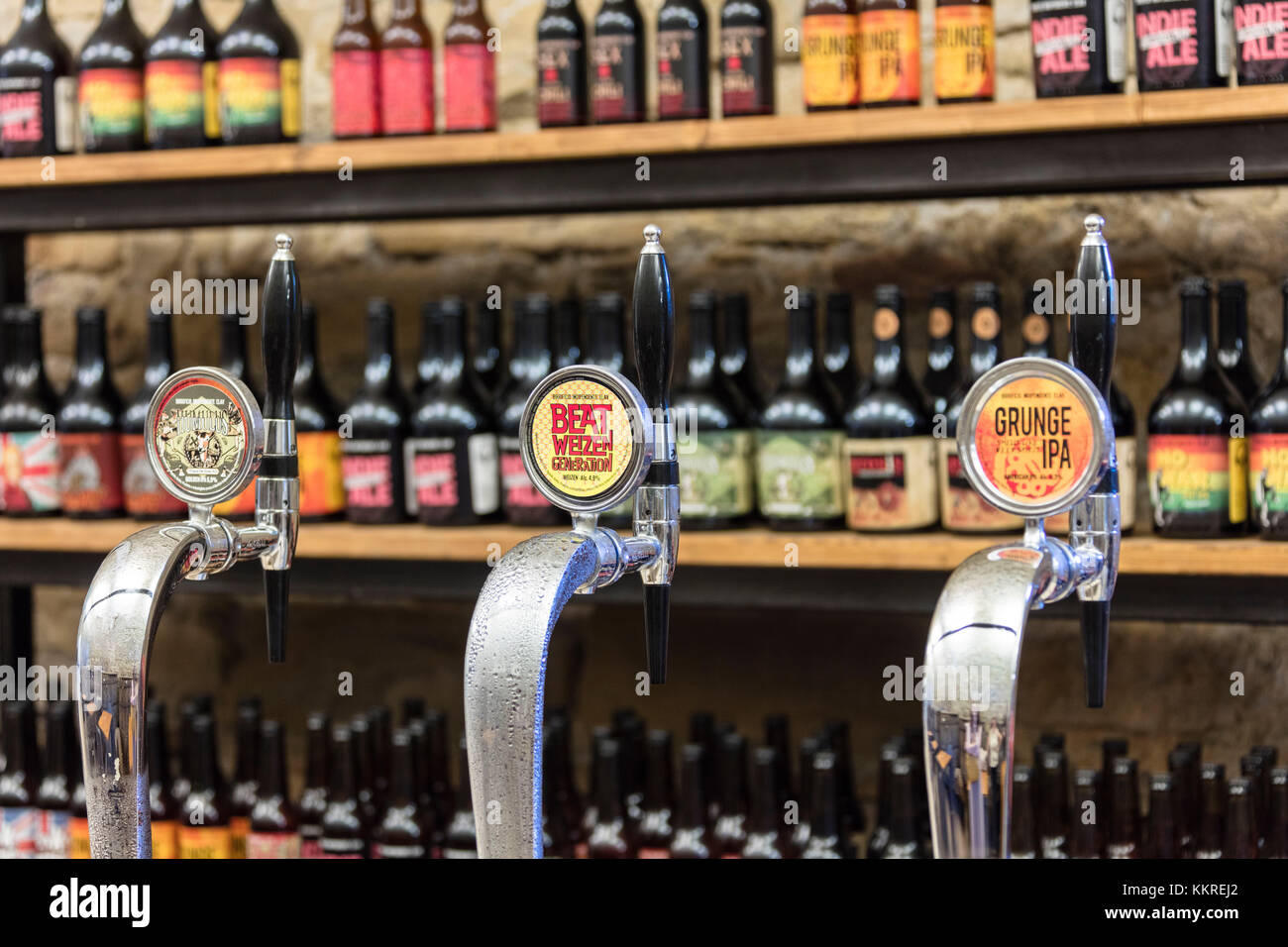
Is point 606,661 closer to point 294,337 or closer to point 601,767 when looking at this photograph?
point 601,767

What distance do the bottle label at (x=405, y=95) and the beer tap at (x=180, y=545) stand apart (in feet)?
3.23

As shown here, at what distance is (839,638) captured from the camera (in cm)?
208

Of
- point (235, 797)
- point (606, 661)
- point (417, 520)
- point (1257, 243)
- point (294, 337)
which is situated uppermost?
point (1257, 243)

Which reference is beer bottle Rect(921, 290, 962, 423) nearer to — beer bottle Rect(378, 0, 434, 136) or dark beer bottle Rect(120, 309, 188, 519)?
beer bottle Rect(378, 0, 434, 136)

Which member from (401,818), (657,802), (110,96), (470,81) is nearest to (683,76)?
(470,81)

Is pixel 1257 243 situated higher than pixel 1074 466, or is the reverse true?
pixel 1257 243

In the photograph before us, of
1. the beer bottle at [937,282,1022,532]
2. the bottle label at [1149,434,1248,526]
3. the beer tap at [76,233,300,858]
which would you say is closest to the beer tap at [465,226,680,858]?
the beer tap at [76,233,300,858]

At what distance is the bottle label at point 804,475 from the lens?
5.40 ft

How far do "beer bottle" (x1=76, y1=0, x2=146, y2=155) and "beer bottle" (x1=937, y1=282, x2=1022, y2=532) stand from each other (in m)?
1.14

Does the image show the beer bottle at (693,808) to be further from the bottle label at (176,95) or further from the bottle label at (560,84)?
the bottle label at (176,95)

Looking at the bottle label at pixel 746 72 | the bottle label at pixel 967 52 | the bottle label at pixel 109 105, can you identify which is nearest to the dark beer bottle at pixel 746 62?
the bottle label at pixel 746 72

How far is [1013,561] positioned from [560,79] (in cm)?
119
